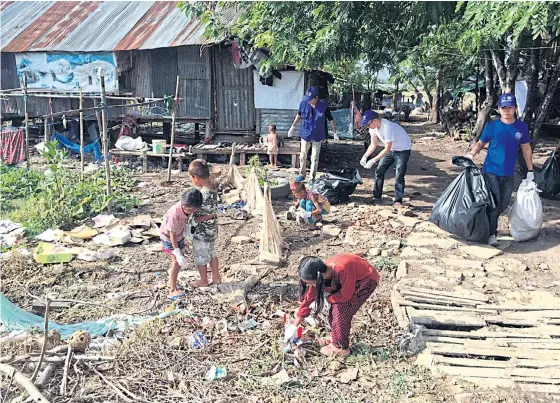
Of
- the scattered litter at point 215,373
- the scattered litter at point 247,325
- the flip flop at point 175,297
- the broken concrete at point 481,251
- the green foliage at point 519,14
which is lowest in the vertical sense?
the scattered litter at point 215,373

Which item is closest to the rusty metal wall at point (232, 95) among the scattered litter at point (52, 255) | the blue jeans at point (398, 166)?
the blue jeans at point (398, 166)

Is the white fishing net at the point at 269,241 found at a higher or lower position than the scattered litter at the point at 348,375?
higher

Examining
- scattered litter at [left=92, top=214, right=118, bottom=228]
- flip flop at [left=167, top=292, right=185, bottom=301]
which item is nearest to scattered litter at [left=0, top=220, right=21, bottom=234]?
scattered litter at [left=92, top=214, right=118, bottom=228]

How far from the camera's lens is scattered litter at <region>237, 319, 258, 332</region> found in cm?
438

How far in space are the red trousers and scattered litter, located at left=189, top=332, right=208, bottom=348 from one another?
1023 millimetres

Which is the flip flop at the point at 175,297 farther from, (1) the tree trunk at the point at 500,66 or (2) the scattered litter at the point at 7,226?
(1) the tree trunk at the point at 500,66

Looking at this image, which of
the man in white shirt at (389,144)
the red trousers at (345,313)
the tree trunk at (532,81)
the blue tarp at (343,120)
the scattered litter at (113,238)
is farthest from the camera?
the blue tarp at (343,120)

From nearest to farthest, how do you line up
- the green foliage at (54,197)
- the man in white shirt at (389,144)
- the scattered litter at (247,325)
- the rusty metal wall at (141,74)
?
the scattered litter at (247,325) → the green foliage at (54,197) → the man in white shirt at (389,144) → the rusty metal wall at (141,74)

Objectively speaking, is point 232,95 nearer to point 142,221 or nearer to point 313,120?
point 313,120

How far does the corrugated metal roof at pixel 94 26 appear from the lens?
1228cm

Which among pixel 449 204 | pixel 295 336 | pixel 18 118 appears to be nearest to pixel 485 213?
pixel 449 204

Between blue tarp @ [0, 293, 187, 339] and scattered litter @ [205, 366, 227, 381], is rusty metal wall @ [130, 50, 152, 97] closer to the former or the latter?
blue tarp @ [0, 293, 187, 339]

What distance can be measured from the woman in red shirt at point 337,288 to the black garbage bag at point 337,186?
4153 millimetres

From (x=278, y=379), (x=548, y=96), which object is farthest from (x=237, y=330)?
(x=548, y=96)
